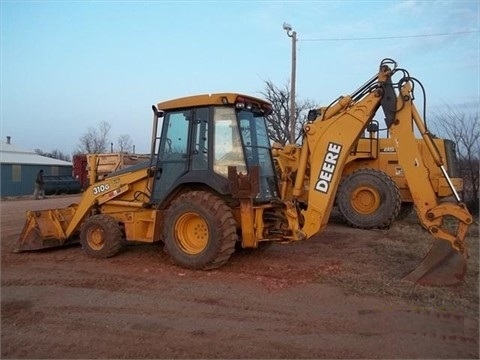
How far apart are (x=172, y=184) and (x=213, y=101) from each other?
59.3 inches

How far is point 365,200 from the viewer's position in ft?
40.8

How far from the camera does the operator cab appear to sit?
7.52 meters

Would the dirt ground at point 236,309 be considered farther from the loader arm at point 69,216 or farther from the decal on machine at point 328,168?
the decal on machine at point 328,168

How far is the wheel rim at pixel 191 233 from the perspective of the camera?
7469 mm

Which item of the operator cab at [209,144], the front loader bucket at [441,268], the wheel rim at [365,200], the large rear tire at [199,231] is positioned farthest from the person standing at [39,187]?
the front loader bucket at [441,268]

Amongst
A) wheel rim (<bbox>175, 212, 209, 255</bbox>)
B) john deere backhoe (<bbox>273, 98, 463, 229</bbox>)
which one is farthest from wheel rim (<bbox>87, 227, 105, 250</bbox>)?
john deere backhoe (<bbox>273, 98, 463, 229</bbox>)

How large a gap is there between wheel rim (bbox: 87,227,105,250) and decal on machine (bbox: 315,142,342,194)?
150 inches

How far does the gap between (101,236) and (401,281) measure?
497 cm

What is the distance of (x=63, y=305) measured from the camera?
5.88 metres

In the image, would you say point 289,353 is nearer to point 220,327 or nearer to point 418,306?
point 220,327

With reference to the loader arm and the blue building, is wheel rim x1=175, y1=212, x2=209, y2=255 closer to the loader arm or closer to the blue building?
the loader arm

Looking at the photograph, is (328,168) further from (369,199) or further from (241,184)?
(369,199)

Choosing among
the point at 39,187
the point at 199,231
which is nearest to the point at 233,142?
the point at 199,231

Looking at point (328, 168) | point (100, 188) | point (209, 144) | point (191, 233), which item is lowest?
point (191, 233)
